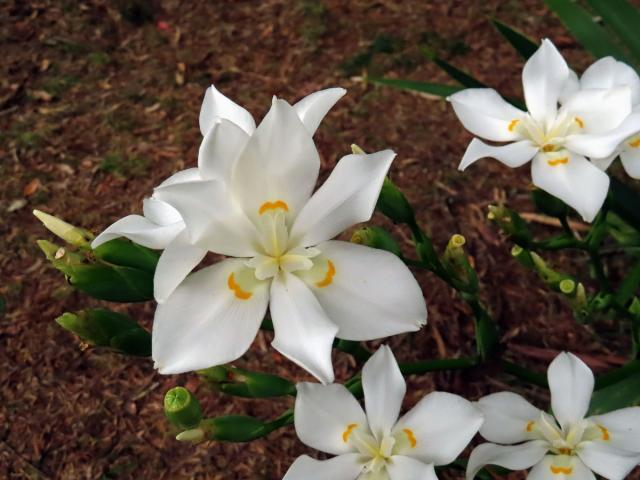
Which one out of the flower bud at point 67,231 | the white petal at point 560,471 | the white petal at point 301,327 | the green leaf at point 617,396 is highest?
the white petal at point 301,327

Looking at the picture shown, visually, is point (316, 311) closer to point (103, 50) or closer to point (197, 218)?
point (197, 218)

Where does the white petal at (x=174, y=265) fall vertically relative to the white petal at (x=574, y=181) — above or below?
below

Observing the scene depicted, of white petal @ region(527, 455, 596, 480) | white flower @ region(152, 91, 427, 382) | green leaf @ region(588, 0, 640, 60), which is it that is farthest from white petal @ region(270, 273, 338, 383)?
green leaf @ region(588, 0, 640, 60)

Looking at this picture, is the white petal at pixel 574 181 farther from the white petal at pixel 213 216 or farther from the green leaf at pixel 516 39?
the green leaf at pixel 516 39

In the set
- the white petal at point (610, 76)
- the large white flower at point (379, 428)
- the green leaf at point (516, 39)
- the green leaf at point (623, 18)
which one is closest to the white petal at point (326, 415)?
the large white flower at point (379, 428)

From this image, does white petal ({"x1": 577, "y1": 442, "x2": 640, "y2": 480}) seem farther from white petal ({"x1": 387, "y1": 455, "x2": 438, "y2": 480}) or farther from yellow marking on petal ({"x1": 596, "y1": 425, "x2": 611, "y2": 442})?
white petal ({"x1": 387, "y1": 455, "x2": 438, "y2": 480})

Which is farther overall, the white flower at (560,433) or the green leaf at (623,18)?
the green leaf at (623,18)

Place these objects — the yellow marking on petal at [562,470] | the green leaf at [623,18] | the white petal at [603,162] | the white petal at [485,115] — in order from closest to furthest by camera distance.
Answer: the yellow marking on petal at [562,470], the white petal at [603,162], the white petal at [485,115], the green leaf at [623,18]
